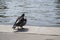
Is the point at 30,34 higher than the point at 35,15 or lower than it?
higher

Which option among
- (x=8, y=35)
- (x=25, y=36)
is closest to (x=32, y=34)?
(x=25, y=36)

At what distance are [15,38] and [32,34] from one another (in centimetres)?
57

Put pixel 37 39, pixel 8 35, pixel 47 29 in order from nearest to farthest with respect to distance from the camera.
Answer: pixel 37 39 < pixel 8 35 < pixel 47 29

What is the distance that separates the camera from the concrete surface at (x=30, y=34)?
6332 mm

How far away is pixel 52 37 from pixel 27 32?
93 centimetres

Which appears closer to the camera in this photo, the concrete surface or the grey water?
the concrete surface

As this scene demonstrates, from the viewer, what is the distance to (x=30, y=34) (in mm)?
6648

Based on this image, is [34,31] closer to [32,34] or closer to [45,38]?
[32,34]

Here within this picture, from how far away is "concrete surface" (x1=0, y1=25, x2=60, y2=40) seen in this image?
6332mm

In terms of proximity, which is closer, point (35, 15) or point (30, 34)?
point (30, 34)

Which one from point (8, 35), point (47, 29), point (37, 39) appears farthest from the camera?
point (47, 29)

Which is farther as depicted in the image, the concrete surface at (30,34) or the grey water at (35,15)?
the grey water at (35,15)

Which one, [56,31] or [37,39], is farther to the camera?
[56,31]

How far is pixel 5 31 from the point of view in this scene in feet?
23.0
